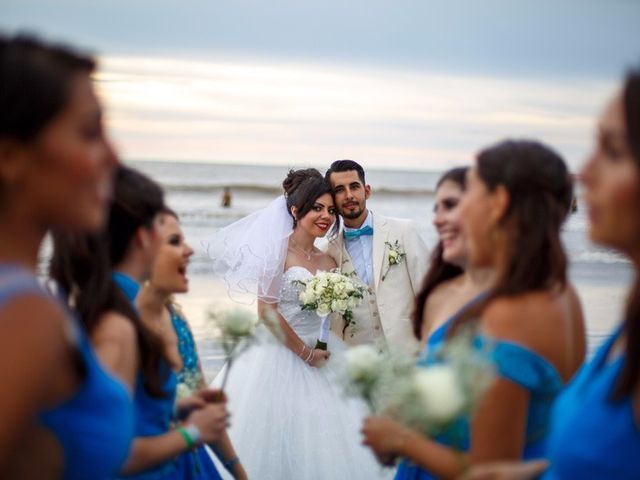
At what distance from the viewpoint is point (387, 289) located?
27.4 feet

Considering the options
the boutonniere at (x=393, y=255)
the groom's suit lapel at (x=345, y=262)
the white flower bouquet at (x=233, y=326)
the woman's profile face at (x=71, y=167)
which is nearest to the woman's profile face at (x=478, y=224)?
the white flower bouquet at (x=233, y=326)

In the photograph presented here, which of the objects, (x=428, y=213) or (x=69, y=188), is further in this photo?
(x=428, y=213)

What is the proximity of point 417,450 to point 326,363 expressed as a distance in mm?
5027

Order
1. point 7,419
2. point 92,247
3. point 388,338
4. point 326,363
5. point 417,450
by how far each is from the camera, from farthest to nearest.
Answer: point 388,338
point 326,363
point 92,247
point 417,450
point 7,419

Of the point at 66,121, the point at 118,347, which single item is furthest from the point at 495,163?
the point at 66,121

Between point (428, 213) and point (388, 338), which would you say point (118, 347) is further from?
point (428, 213)

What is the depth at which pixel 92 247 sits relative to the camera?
3291 millimetres

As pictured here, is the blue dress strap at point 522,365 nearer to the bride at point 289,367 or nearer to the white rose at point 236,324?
the white rose at point 236,324

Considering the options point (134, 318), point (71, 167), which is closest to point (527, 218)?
point (134, 318)

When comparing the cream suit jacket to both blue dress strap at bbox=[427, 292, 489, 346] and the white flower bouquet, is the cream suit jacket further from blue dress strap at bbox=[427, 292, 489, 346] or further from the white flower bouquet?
blue dress strap at bbox=[427, 292, 489, 346]

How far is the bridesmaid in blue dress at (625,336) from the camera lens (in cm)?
222

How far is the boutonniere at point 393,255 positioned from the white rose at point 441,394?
19.8 ft

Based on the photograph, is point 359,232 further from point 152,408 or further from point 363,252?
point 152,408

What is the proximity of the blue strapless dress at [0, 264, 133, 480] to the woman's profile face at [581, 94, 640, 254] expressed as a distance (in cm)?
121
